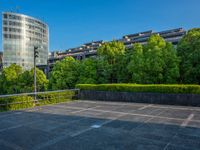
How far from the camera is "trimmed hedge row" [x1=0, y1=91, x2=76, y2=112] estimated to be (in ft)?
33.6

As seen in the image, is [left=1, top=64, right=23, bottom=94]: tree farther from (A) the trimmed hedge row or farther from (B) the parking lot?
(B) the parking lot

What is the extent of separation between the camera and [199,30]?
57.1ft

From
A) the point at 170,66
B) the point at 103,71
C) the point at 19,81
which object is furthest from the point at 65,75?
the point at 170,66

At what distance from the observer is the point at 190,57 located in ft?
52.0

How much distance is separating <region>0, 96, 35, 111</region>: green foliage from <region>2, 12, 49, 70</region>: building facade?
45618 mm

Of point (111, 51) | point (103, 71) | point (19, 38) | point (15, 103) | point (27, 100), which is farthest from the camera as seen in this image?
point (19, 38)

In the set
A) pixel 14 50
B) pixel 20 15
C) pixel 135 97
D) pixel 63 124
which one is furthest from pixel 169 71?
pixel 20 15

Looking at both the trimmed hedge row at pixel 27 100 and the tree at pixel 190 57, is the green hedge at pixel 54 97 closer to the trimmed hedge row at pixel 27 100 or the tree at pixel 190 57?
the trimmed hedge row at pixel 27 100

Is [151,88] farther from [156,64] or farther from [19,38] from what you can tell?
[19,38]

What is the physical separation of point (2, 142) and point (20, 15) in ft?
202

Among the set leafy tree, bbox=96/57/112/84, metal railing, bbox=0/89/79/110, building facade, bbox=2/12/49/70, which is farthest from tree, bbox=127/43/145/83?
building facade, bbox=2/12/49/70

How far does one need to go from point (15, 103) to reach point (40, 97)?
2119 millimetres

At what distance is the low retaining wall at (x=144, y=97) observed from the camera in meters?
10.6

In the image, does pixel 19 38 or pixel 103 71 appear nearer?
pixel 103 71
